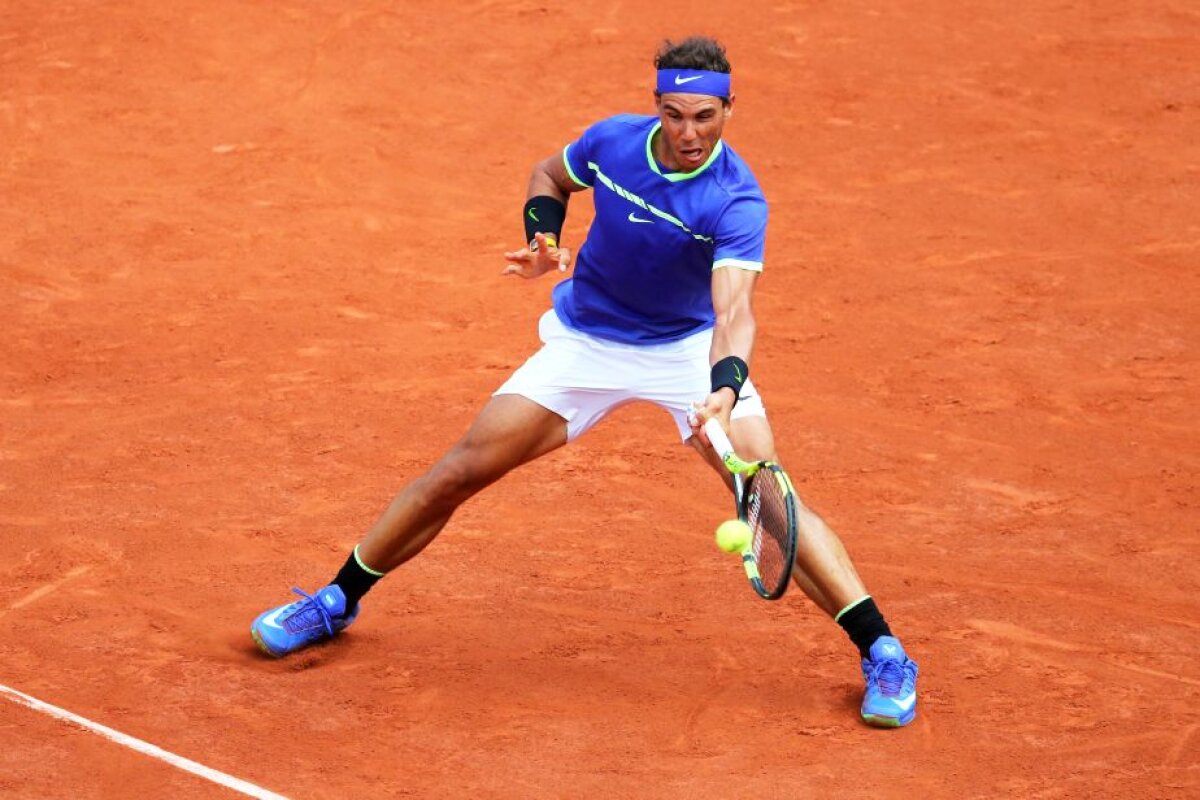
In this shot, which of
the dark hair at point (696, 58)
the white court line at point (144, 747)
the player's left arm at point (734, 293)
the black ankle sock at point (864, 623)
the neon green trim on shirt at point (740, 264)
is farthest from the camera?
the black ankle sock at point (864, 623)

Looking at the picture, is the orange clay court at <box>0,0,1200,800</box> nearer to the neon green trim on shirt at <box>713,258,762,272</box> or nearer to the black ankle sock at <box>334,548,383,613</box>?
the black ankle sock at <box>334,548,383,613</box>

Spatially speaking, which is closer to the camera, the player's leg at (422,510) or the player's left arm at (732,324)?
the player's left arm at (732,324)

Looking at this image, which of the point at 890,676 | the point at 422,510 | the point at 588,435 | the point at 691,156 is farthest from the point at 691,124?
the point at 588,435

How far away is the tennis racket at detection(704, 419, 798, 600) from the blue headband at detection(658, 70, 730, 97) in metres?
1.20

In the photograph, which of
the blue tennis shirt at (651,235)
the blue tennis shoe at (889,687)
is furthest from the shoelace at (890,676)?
the blue tennis shirt at (651,235)

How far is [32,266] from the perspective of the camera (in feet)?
35.9

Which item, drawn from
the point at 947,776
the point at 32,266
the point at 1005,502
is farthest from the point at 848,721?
the point at 32,266

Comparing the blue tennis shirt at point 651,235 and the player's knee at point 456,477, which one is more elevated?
the blue tennis shirt at point 651,235

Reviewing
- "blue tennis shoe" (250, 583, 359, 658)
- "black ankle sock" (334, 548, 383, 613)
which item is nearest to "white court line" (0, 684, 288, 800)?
"blue tennis shoe" (250, 583, 359, 658)

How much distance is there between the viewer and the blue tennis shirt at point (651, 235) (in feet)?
20.7

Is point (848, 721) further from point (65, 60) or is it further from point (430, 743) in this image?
point (65, 60)

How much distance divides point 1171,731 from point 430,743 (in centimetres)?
261

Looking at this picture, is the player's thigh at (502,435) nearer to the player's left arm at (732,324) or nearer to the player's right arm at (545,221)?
the player's right arm at (545,221)

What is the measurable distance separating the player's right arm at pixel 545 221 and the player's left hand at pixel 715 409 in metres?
0.89
